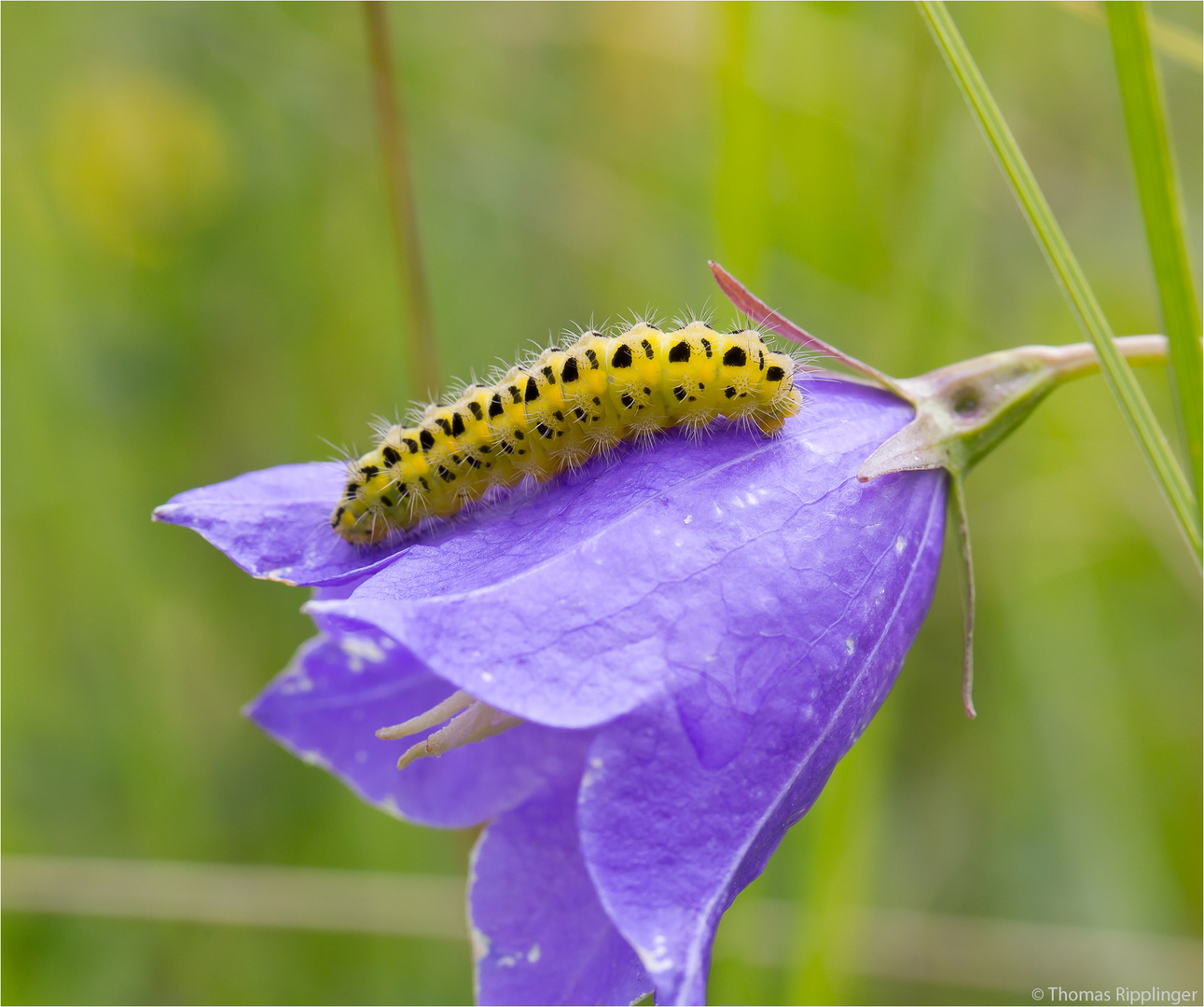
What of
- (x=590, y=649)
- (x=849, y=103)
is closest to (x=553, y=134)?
(x=849, y=103)

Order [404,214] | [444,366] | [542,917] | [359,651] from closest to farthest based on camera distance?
[542,917], [359,651], [404,214], [444,366]

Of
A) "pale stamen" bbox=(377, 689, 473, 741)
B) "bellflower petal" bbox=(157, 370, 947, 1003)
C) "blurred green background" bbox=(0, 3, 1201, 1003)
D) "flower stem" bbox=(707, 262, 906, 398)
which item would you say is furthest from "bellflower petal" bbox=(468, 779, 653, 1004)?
"blurred green background" bbox=(0, 3, 1201, 1003)

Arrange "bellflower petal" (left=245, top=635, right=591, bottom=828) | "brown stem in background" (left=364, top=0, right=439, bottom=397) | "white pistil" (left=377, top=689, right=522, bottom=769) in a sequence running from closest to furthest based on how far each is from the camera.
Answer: "white pistil" (left=377, top=689, right=522, bottom=769) < "bellflower petal" (left=245, top=635, right=591, bottom=828) < "brown stem in background" (left=364, top=0, right=439, bottom=397)

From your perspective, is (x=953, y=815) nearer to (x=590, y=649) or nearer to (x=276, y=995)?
(x=276, y=995)

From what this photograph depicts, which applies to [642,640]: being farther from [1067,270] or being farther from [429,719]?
[1067,270]

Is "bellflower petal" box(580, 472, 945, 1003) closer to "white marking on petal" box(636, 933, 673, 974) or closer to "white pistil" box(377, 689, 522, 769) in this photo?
"white marking on petal" box(636, 933, 673, 974)

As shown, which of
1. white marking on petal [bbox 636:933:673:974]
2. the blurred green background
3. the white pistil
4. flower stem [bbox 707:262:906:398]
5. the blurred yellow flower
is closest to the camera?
white marking on petal [bbox 636:933:673:974]

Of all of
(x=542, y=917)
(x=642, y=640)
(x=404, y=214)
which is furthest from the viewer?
(x=404, y=214)

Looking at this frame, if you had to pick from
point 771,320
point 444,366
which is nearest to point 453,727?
point 771,320

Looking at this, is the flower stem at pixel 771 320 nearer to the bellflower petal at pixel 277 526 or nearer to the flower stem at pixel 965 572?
the flower stem at pixel 965 572
